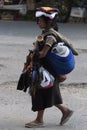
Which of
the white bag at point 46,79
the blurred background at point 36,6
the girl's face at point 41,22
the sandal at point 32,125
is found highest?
the girl's face at point 41,22

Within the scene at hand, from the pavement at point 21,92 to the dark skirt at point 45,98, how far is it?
298 millimetres

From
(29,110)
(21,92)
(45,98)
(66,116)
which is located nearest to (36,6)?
(21,92)

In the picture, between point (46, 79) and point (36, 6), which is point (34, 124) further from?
point (36, 6)

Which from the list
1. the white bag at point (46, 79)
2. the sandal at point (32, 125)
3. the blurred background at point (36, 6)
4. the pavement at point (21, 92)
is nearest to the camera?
the white bag at point (46, 79)

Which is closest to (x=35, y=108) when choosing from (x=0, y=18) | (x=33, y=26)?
(x=33, y=26)

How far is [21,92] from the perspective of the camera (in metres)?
8.12

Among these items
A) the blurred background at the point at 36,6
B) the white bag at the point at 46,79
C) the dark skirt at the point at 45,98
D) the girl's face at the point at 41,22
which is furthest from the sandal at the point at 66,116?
the blurred background at the point at 36,6

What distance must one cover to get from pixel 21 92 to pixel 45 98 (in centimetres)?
199

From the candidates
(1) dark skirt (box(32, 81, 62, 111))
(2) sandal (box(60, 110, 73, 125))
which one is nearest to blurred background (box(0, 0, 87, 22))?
(2) sandal (box(60, 110, 73, 125))

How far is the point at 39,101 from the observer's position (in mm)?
6137

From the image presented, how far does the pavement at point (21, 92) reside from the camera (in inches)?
257

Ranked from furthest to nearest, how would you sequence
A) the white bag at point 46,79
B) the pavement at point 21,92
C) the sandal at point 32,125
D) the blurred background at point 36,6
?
the blurred background at point 36,6
the pavement at point 21,92
the sandal at point 32,125
the white bag at point 46,79

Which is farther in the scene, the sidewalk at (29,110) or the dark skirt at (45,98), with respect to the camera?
the sidewalk at (29,110)

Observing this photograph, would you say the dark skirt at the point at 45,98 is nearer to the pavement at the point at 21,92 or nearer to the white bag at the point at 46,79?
the white bag at the point at 46,79
